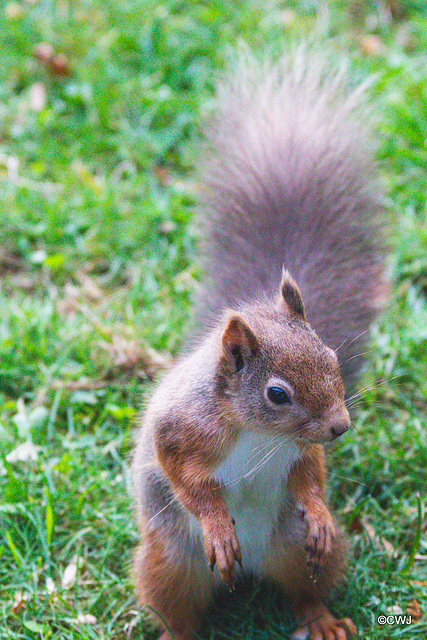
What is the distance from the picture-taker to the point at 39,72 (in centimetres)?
438

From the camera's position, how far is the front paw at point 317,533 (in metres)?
2.12

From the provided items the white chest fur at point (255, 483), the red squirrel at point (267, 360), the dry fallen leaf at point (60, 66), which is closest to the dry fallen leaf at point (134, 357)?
the red squirrel at point (267, 360)

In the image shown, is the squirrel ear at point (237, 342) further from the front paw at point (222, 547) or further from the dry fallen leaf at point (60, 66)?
the dry fallen leaf at point (60, 66)

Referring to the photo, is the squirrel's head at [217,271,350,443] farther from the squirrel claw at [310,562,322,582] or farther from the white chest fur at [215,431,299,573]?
the squirrel claw at [310,562,322,582]

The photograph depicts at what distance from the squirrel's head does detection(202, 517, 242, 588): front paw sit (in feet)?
0.88

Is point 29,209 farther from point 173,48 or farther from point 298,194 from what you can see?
point 298,194

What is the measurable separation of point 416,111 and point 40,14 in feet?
7.36

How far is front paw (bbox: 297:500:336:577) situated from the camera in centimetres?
212

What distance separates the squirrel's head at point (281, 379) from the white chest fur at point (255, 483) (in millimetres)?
87

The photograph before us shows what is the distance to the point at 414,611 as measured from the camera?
242 centimetres

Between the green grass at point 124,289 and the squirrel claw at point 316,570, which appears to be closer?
the squirrel claw at point 316,570

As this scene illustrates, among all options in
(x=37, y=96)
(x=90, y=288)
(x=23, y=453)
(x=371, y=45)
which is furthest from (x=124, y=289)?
(x=371, y=45)

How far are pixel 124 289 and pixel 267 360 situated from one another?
1.70 m

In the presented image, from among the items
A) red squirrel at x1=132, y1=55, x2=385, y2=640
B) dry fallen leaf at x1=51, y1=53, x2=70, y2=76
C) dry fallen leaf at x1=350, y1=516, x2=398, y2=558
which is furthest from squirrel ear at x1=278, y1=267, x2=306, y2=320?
dry fallen leaf at x1=51, y1=53, x2=70, y2=76
